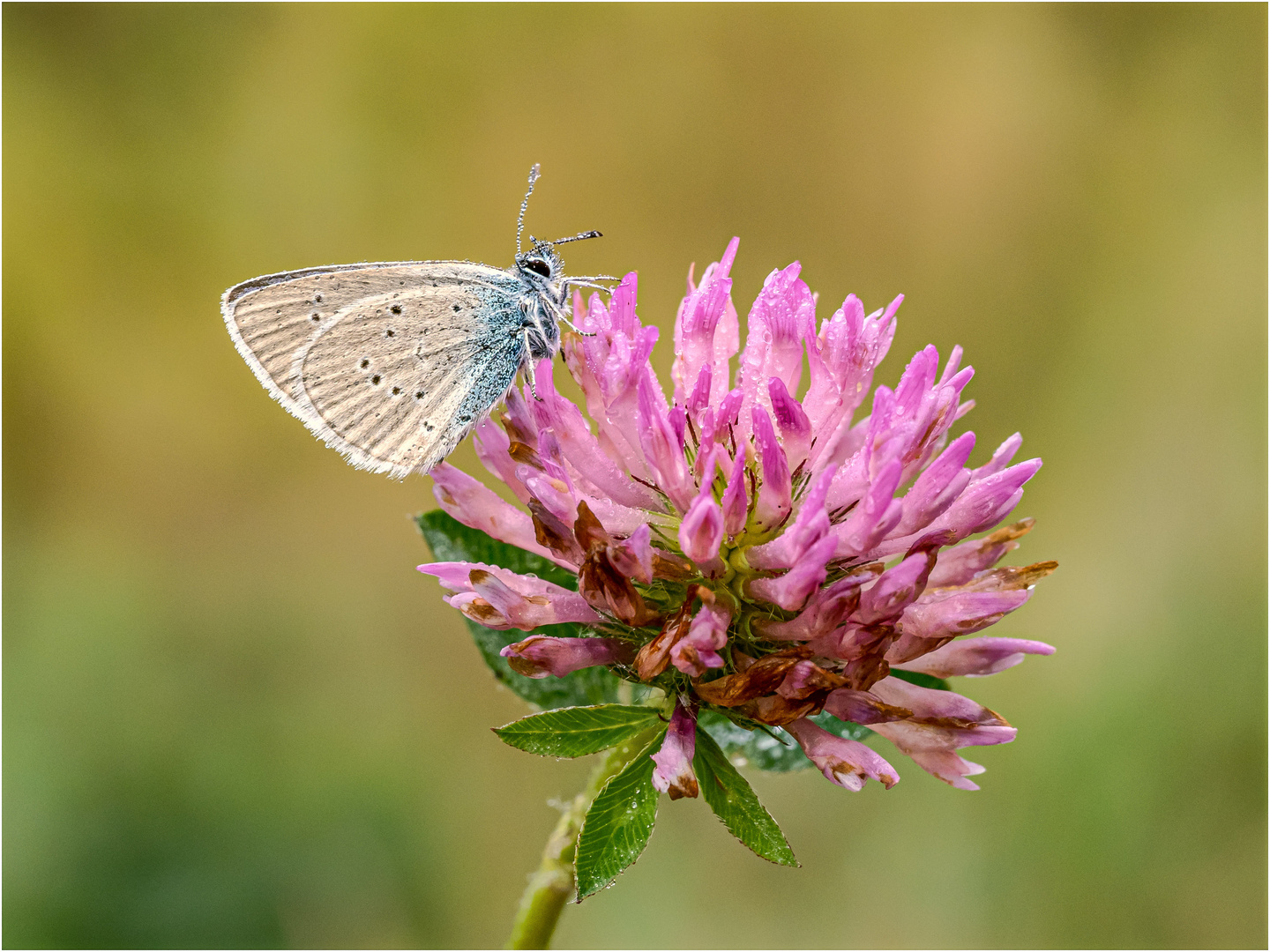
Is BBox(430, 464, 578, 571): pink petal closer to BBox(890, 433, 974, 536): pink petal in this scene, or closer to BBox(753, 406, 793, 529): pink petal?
BBox(753, 406, 793, 529): pink petal

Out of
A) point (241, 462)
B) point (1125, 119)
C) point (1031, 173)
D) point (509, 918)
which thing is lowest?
point (509, 918)

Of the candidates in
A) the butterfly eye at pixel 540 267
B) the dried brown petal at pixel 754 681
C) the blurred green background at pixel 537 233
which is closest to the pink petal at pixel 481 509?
the dried brown petal at pixel 754 681

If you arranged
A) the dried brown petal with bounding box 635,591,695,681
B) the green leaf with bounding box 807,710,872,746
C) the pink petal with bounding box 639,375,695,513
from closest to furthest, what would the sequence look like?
the dried brown petal with bounding box 635,591,695,681 < the pink petal with bounding box 639,375,695,513 < the green leaf with bounding box 807,710,872,746

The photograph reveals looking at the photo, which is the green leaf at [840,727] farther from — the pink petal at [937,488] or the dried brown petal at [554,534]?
the dried brown petal at [554,534]

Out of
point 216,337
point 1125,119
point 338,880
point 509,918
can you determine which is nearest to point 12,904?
point 338,880

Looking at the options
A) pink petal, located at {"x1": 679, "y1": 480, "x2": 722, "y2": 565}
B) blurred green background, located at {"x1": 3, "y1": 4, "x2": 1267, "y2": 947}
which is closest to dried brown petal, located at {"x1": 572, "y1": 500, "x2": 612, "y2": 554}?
pink petal, located at {"x1": 679, "y1": 480, "x2": 722, "y2": 565}

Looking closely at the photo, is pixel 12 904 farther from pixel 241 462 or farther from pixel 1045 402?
pixel 1045 402
